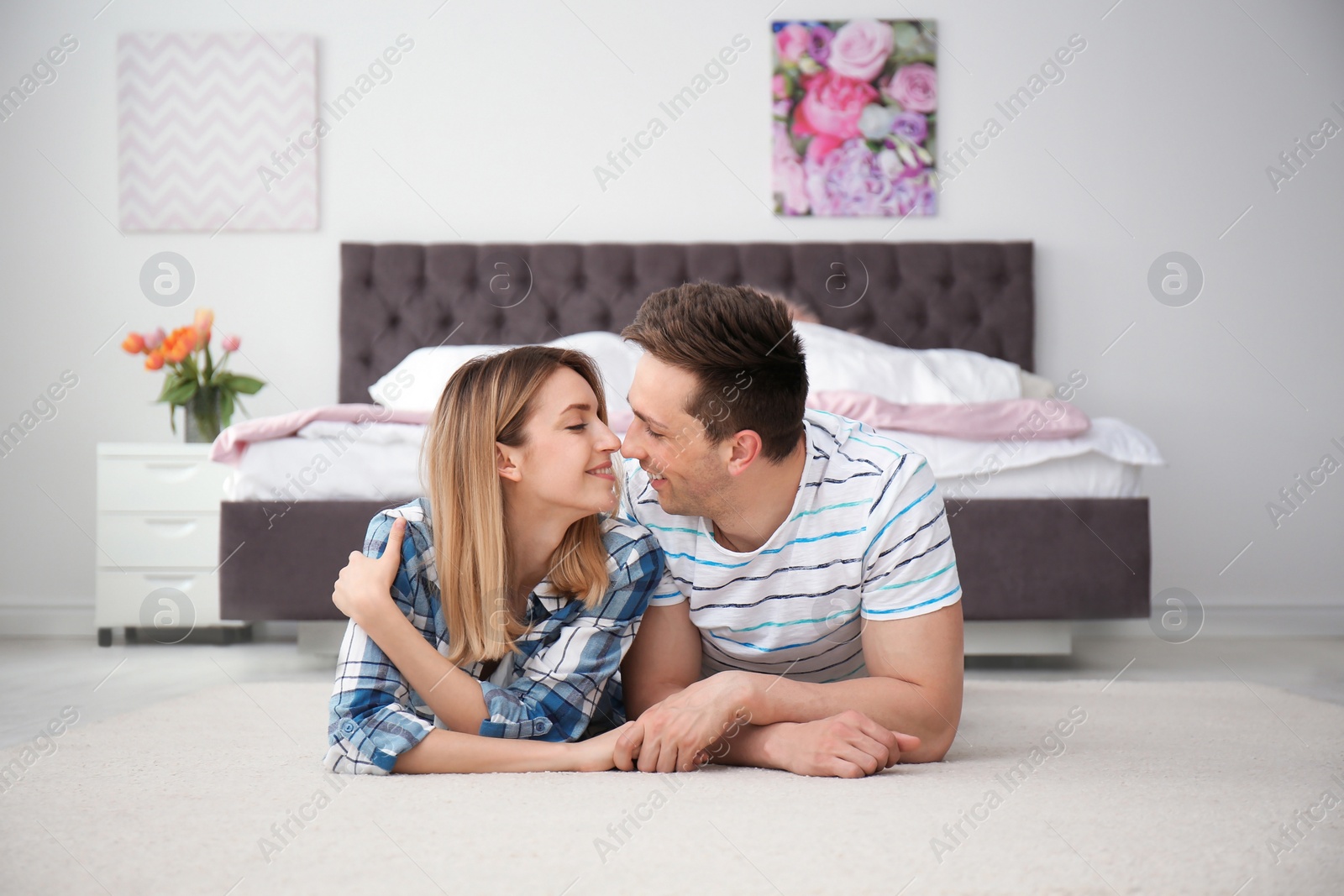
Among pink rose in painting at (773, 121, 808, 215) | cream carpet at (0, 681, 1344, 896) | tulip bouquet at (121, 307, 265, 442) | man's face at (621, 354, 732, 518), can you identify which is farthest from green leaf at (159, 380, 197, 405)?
Answer: man's face at (621, 354, 732, 518)

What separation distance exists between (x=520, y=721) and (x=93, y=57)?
3317 mm

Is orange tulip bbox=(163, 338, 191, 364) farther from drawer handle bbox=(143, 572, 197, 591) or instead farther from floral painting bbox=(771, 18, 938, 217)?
floral painting bbox=(771, 18, 938, 217)

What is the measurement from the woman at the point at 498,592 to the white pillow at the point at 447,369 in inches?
56.0

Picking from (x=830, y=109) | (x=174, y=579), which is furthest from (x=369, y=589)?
(x=830, y=109)

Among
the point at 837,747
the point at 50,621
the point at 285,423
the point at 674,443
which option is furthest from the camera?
the point at 50,621

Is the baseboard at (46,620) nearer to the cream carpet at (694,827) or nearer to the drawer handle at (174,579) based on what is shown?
the drawer handle at (174,579)

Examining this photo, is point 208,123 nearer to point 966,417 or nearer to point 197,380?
point 197,380

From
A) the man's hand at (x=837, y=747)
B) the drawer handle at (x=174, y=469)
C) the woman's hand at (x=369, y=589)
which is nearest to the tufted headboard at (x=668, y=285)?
the drawer handle at (x=174, y=469)

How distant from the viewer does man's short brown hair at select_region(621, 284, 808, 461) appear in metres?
1.28

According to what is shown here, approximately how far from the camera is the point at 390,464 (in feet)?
Answer: 8.18

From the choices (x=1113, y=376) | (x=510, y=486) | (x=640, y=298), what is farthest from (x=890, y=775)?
(x=1113, y=376)

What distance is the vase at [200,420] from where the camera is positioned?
3.17 metres

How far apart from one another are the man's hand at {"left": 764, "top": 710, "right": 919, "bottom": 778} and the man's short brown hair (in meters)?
0.34

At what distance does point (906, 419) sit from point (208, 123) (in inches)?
103
